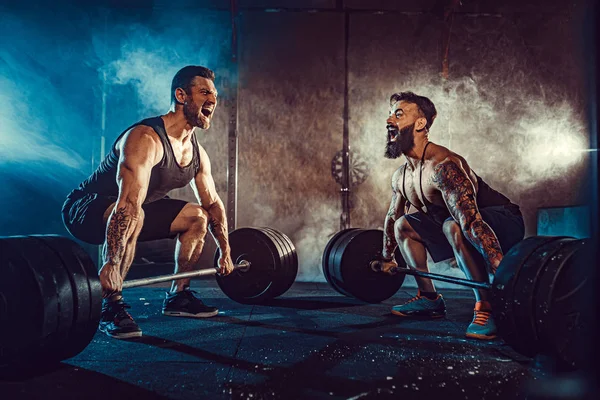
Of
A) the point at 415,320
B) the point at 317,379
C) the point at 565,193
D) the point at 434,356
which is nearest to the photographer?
the point at 317,379

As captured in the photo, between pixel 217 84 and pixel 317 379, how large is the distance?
149 inches

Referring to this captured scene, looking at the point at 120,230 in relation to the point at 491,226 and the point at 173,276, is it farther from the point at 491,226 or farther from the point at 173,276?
the point at 491,226

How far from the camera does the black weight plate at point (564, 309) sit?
1.41 m

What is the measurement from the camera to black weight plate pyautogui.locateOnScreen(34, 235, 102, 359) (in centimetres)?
150

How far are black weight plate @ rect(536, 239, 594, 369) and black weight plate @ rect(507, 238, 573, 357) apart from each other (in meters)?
0.02

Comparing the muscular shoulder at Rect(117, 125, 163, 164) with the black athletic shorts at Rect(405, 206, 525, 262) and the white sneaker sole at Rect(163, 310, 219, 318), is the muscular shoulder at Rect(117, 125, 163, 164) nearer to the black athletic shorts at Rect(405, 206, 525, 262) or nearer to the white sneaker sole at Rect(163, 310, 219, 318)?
the white sneaker sole at Rect(163, 310, 219, 318)

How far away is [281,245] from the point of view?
3172 millimetres

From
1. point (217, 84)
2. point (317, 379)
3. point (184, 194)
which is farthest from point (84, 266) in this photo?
point (217, 84)

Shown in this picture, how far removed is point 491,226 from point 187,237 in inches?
68.2

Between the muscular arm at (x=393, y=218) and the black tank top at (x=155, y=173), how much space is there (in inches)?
50.0

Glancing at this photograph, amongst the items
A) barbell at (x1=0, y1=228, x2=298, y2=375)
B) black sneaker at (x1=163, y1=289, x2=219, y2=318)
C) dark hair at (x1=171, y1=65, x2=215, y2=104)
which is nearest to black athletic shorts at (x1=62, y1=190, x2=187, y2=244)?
black sneaker at (x1=163, y1=289, x2=219, y2=318)

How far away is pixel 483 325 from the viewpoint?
2.14 metres

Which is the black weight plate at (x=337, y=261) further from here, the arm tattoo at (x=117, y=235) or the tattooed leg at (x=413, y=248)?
the arm tattoo at (x=117, y=235)

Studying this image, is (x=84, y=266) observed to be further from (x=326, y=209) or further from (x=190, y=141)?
(x=326, y=209)
